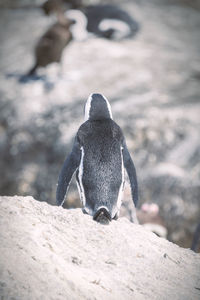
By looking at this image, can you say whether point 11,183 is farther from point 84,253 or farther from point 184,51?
point 184,51

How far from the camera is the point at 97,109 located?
5.88 ft

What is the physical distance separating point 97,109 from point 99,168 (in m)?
0.43

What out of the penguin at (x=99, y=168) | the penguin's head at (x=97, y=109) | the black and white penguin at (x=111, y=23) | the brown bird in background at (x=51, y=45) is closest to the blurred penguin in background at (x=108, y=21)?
the black and white penguin at (x=111, y=23)

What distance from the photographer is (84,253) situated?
1.17m

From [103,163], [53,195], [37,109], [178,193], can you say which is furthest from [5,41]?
[103,163]

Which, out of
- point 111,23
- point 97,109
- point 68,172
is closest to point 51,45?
point 111,23

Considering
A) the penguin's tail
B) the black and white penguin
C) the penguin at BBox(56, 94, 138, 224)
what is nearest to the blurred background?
the black and white penguin

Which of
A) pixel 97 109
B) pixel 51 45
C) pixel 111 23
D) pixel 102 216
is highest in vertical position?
pixel 97 109

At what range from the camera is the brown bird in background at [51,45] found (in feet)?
14.4

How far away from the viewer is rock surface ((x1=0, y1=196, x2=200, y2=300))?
831mm

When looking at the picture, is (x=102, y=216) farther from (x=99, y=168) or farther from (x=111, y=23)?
(x=111, y=23)

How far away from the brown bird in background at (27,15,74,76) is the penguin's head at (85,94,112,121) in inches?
111

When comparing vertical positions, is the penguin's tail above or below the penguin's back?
below

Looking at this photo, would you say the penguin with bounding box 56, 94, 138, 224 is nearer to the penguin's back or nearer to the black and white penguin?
the penguin's back
